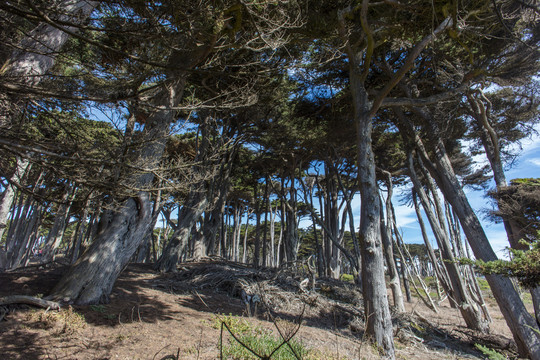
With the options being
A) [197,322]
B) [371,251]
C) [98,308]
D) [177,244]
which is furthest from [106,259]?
[371,251]

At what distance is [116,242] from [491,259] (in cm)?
746

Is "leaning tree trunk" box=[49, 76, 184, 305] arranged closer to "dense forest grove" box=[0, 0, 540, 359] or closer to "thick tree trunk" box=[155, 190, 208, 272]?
"dense forest grove" box=[0, 0, 540, 359]

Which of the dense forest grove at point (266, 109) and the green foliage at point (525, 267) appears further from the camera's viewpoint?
the dense forest grove at point (266, 109)

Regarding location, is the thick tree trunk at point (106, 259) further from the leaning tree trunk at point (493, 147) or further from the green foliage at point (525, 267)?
the leaning tree trunk at point (493, 147)

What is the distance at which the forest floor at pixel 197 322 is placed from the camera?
2.83m

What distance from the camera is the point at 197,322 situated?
→ 4.01 metres

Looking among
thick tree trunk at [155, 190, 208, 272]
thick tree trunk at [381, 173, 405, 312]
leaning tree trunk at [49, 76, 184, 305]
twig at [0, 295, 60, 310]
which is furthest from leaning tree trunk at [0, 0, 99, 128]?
thick tree trunk at [381, 173, 405, 312]

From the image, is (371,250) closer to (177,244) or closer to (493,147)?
(177,244)

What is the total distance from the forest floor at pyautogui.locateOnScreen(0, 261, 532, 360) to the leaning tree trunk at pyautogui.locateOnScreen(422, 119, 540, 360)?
0.45 meters

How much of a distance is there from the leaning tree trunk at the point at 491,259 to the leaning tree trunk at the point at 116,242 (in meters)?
6.54

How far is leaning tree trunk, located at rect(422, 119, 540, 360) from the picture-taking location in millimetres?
5266

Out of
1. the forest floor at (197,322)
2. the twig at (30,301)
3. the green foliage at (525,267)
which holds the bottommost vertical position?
the forest floor at (197,322)

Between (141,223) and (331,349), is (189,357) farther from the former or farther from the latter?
(141,223)

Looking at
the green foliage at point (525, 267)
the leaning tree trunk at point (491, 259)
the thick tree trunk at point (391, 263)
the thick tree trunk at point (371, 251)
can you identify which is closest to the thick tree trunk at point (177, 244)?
the thick tree trunk at point (371, 251)
